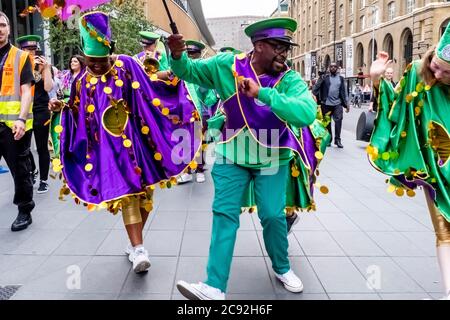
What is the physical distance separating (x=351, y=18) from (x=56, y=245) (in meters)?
51.8

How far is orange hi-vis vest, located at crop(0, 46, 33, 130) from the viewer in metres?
4.35

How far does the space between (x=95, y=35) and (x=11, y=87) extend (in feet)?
4.96

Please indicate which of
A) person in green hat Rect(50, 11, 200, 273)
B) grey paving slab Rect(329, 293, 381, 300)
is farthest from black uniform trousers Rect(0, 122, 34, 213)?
grey paving slab Rect(329, 293, 381, 300)

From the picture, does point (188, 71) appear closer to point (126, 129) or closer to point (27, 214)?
point (126, 129)

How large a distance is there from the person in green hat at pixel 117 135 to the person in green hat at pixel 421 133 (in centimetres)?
144

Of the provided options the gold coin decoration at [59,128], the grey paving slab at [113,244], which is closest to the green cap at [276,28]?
the gold coin decoration at [59,128]

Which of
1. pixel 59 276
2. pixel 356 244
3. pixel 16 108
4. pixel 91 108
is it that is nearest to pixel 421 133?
pixel 356 244

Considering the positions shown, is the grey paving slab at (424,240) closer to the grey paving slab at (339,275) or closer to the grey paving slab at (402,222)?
the grey paving slab at (402,222)

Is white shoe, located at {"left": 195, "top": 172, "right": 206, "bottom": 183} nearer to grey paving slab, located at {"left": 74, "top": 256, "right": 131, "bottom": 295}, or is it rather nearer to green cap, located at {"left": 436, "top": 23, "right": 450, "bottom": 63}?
grey paving slab, located at {"left": 74, "top": 256, "right": 131, "bottom": 295}

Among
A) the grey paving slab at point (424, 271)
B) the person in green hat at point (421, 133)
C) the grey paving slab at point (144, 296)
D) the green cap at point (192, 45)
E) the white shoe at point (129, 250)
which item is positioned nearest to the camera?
the person in green hat at point (421, 133)

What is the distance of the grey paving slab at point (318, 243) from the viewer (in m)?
3.96

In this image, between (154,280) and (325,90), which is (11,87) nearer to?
(154,280)

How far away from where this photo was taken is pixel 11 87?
14.4 ft

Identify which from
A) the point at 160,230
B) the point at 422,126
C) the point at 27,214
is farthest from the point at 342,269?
the point at 27,214
